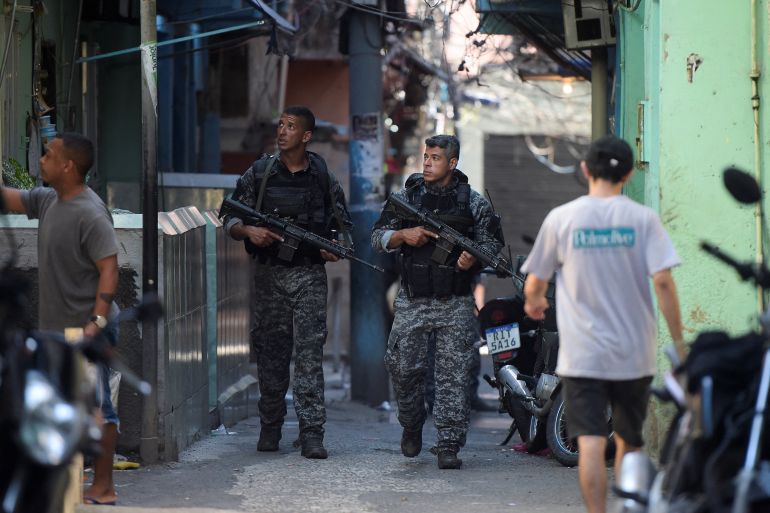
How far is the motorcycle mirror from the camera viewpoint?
17.2 feet

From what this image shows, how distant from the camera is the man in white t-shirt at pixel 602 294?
5770 millimetres

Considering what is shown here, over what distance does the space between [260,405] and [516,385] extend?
1.67 meters

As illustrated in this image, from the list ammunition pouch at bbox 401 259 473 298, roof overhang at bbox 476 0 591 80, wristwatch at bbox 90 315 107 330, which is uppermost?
roof overhang at bbox 476 0 591 80

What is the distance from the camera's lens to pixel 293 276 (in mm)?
8484

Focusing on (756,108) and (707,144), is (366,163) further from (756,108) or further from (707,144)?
(756,108)

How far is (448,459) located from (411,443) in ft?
1.11

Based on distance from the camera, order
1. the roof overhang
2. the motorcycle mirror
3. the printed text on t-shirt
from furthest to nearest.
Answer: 1. the roof overhang
2. the printed text on t-shirt
3. the motorcycle mirror

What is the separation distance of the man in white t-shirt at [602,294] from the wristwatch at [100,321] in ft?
6.42

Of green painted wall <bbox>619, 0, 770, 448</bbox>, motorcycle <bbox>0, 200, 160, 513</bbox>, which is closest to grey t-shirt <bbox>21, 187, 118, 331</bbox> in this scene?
motorcycle <bbox>0, 200, 160, 513</bbox>

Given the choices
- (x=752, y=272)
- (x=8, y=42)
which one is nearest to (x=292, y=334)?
(x=8, y=42)

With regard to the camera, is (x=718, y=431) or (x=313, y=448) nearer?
(x=718, y=431)

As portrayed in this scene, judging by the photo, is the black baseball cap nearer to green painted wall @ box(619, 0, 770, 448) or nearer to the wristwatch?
green painted wall @ box(619, 0, 770, 448)

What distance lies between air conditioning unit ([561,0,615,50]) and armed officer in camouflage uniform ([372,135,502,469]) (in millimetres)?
2969

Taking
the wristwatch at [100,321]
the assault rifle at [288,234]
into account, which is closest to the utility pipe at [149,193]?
the assault rifle at [288,234]
